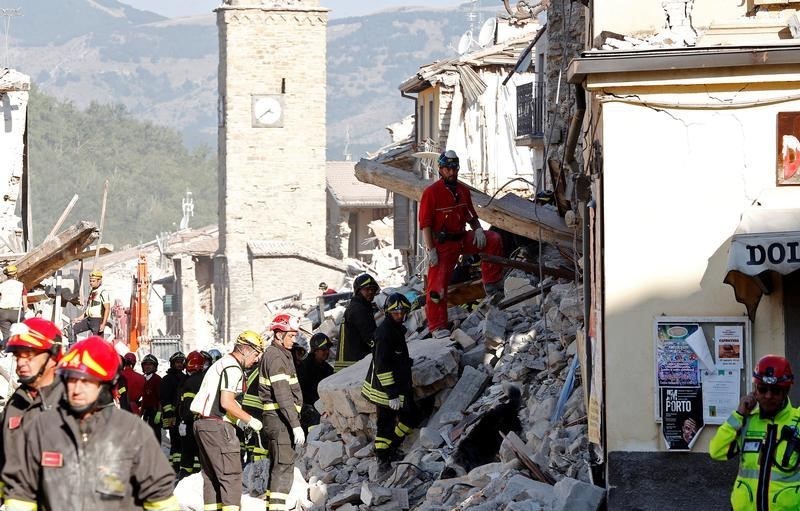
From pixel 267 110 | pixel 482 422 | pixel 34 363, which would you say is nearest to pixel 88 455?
pixel 34 363

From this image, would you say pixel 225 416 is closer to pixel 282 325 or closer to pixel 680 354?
pixel 282 325

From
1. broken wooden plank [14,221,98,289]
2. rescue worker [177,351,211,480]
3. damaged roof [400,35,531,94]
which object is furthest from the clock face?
rescue worker [177,351,211,480]

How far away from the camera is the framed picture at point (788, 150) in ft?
33.0

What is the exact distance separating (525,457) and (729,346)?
1.95m

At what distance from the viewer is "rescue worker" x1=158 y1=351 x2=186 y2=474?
17.8 meters

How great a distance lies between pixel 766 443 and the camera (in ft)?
25.5

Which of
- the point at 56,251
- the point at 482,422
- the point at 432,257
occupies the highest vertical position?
the point at 432,257

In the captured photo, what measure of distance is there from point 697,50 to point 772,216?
1177 millimetres

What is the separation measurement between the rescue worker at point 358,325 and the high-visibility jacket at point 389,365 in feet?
5.47

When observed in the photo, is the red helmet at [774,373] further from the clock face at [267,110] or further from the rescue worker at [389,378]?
the clock face at [267,110]

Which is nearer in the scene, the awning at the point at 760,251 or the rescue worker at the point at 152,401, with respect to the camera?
the awning at the point at 760,251

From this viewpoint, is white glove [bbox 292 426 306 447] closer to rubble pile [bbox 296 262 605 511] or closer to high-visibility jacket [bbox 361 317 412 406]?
rubble pile [bbox 296 262 605 511]

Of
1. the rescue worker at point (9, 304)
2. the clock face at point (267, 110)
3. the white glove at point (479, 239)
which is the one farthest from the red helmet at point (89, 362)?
the clock face at point (267, 110)

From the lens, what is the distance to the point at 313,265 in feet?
198
